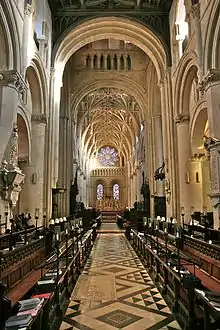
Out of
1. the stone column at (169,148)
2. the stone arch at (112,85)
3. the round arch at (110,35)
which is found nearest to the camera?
the stone column at (169,148)

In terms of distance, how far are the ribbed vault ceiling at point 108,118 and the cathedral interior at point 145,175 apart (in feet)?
18.5

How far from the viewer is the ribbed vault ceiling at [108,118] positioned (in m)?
29.0

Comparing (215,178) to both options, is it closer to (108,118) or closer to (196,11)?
(196,11)

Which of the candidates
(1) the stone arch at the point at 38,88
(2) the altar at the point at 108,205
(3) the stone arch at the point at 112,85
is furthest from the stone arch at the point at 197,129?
(2) the altar at the point at 108,205

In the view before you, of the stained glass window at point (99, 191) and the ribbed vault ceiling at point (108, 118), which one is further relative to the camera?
the stained glass window at point (99, 191)

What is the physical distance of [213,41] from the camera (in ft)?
31.7

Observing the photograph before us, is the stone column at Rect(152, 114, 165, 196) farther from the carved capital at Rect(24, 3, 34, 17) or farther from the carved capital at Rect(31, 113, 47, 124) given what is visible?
the carved capital at Rect(24, 3, 34, 17)

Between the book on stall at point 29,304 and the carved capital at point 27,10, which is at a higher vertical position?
the carved capital at point 27,10

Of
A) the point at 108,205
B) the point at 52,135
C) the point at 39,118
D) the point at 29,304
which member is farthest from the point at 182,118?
the point at 108,205

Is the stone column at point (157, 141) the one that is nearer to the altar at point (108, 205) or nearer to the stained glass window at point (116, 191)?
the altar at point (108, 205)

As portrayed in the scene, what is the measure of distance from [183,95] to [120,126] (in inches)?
967

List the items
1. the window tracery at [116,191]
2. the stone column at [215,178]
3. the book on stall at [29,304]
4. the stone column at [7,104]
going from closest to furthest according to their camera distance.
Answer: the book on stall at [29,304], the stone column at [215,178], the stone column at [7,104], the window tracery at [116,191]

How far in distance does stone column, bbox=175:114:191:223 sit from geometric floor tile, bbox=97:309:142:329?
29.3 ft

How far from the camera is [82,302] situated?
5.24 metres
